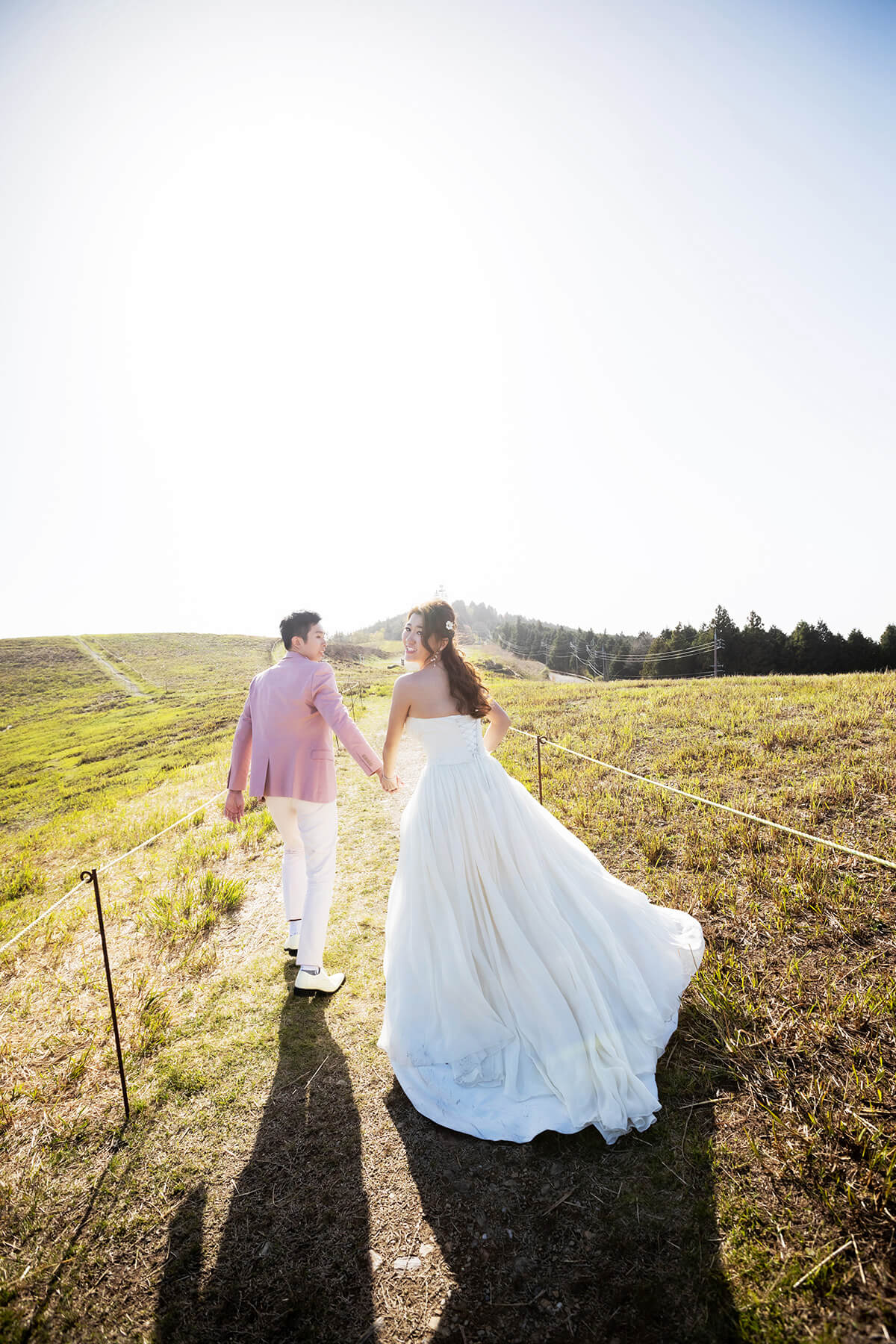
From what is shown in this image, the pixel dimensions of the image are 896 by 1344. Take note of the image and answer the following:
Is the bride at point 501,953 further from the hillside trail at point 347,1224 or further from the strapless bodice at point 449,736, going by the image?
the hillside trail at point 347,1224

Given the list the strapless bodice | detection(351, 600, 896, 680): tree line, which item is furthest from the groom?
detection(351, 600, 896, 680): tree line

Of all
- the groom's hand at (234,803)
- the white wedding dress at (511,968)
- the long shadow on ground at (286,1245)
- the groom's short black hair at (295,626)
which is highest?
the groom's short black hair at (295,626)

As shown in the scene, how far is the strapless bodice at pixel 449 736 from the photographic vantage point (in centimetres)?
337

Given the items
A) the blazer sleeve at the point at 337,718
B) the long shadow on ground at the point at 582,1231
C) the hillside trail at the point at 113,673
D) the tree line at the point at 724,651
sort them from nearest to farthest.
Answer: the long shadow on ground at the point at 582,1231 → the blazer sleeve at the point at 337,718 → the hillside trail at the point at 113,673 → the tree line at the point at 724,651

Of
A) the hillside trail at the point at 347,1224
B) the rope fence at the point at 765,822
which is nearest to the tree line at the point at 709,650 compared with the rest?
the rope fence at the point at 765,822

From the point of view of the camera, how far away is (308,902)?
3.94m

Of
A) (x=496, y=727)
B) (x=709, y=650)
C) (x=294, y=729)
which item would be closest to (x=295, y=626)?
(x=294, y=729)

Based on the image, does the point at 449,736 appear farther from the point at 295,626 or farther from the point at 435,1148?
the point at 435,1148

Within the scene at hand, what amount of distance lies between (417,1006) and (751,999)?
6.89 feet

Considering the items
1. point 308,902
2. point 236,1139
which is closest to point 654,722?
point 308,902

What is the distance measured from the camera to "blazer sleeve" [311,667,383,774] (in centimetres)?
375

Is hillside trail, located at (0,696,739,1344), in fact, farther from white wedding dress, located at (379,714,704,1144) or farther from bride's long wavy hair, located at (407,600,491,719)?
bride's long wavy hair, located at (407,600,491,719)

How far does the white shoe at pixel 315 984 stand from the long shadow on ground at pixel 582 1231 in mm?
1296

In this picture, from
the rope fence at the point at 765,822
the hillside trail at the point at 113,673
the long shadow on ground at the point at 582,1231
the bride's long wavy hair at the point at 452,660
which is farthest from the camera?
the hillside trail at the point at 113,673
